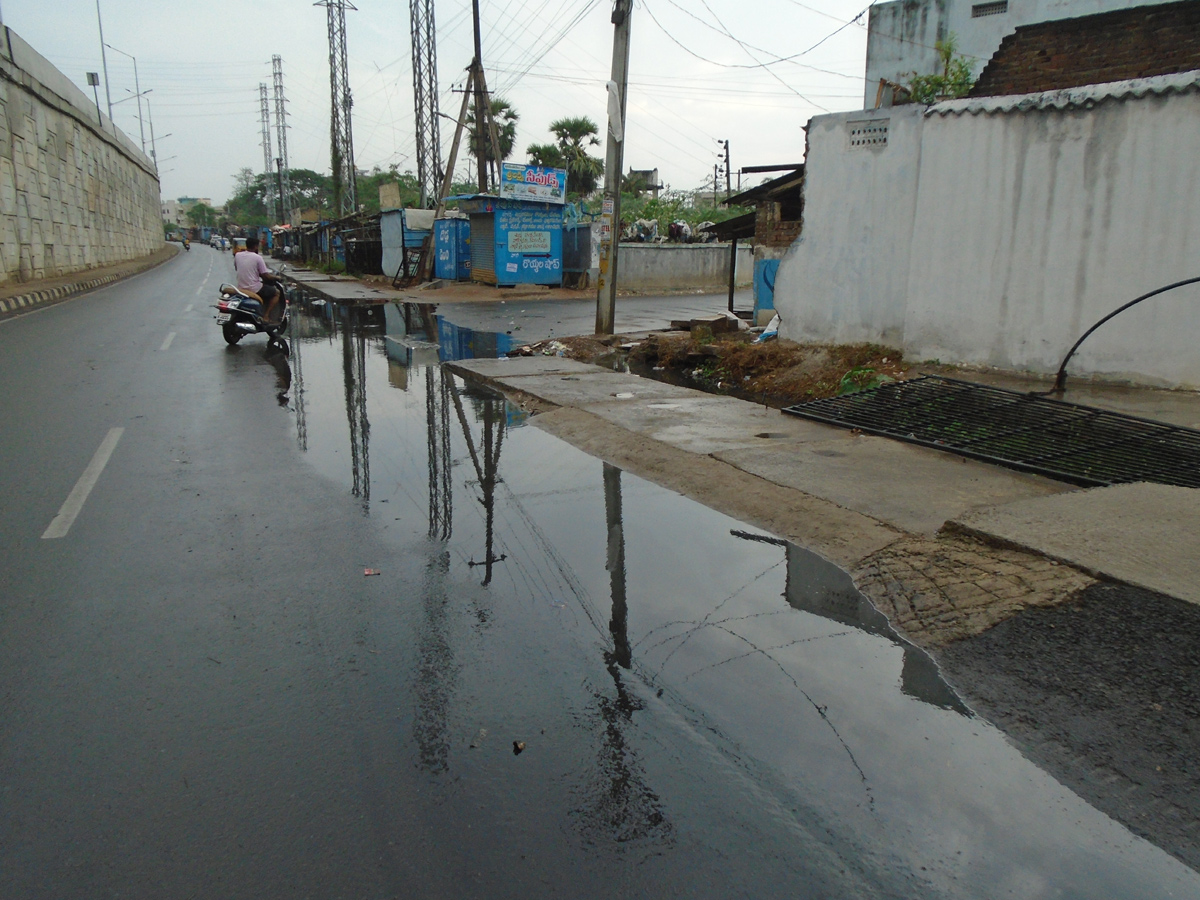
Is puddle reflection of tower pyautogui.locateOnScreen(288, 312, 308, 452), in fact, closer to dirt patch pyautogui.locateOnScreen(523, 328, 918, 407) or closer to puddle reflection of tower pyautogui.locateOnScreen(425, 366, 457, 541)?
puddle reflection of tower pyautogui.locateOnScreen(425, 366, 457, 541)

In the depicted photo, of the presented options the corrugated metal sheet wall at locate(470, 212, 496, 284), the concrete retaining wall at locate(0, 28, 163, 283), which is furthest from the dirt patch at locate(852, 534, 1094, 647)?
the corrugated metal sheet wall at locate(470, 212, 496, 284)

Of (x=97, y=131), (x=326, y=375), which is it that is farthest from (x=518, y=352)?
(x=97, y=131)

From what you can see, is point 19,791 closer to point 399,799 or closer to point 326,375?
point 399,799

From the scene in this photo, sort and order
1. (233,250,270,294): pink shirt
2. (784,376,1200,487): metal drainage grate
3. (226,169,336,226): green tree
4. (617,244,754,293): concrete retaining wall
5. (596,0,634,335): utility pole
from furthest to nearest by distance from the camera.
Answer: (226,169,336,226): green tree → (617,244,754,293): concrete retaining wall → (596,0,634,335): utility pole → (233,250,270,294): pink shirt → (784,376,1200,487): metal drainage grate

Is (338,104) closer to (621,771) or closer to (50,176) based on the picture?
(50,176)

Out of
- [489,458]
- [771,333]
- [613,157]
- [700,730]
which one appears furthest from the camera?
[613,157]

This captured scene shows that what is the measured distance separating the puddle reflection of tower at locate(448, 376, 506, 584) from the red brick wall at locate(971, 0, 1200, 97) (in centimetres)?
882

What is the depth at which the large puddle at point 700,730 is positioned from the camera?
245 centimetres

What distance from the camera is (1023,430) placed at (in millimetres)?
7457

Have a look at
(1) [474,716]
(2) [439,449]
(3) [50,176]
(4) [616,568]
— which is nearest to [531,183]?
(3) [50,176]

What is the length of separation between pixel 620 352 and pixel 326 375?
5.61 metres

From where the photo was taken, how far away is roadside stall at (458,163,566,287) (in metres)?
29.6

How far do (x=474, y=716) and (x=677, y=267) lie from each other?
32296mm

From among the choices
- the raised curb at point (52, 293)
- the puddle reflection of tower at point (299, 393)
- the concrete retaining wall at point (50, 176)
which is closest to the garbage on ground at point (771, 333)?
the puddle reflection of tower at point (299, 393)
